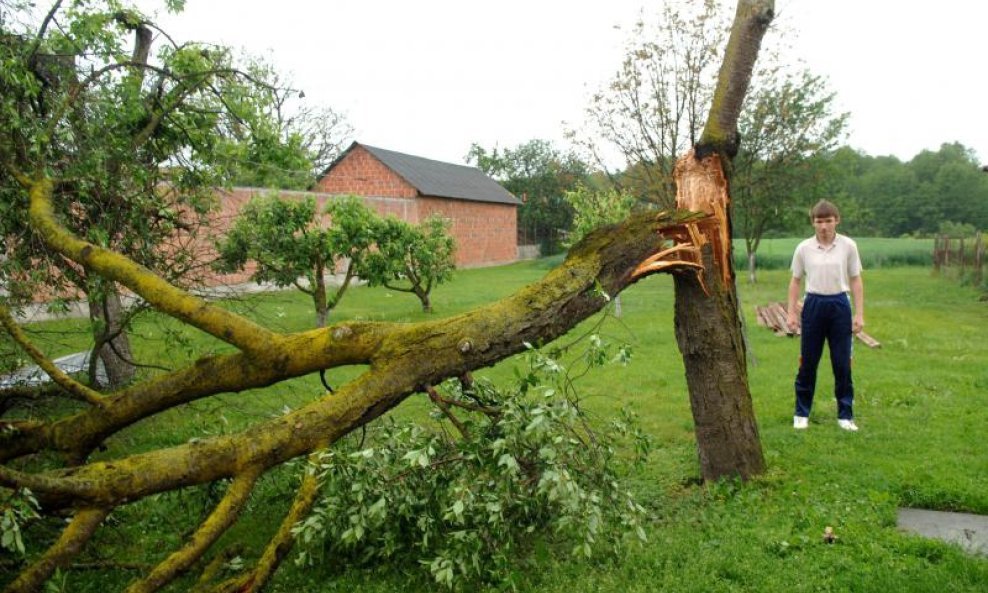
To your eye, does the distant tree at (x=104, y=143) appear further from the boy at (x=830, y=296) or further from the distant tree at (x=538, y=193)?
the distant tree at (x=538, y=193)

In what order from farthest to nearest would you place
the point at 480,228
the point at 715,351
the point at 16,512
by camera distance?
the point at 480,228
the point at 715,351
the point at 16,512

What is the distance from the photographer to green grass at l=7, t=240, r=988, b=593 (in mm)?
3533

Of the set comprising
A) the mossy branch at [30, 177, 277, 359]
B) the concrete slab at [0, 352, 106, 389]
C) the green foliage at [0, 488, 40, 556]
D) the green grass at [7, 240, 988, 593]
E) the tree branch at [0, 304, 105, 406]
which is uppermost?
the mossy branch at [30, 177, 277, 359]

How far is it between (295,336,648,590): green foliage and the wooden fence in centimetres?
2087

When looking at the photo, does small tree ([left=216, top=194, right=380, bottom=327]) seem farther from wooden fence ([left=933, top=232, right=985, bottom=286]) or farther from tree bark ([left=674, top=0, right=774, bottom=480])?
wooden fence ([left=933, top=232, right=985, bottom=286])

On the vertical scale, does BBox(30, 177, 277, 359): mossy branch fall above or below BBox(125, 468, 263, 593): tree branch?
above

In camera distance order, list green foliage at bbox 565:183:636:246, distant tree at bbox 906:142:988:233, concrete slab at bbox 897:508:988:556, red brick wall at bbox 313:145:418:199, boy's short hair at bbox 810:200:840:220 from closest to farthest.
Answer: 1. concrete slab at bbox 897:508:988:556
2. boy's short hair at bbox 810:200:840:220
3. green foliage at bbox 565:183:636:246
4. red brick wall at bbox 313:145:418:199
5. distant tree at bbox 906:142:988:233

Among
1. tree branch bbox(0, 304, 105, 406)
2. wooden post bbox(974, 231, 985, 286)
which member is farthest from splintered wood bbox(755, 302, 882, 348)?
tree branch bbox(0, 304, 105, 406)

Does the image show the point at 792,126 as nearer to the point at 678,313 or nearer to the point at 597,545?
the point at 678,313

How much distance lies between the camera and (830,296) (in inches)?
229

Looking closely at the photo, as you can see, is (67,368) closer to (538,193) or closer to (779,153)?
(779,153)

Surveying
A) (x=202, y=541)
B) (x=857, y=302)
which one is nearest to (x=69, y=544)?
(x=202, y=541)

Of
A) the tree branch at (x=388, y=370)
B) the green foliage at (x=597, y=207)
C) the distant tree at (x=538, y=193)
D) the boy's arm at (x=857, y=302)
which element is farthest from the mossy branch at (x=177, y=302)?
the distant tree at (x=538, y=193)

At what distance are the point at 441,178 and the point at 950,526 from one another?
34838mm
